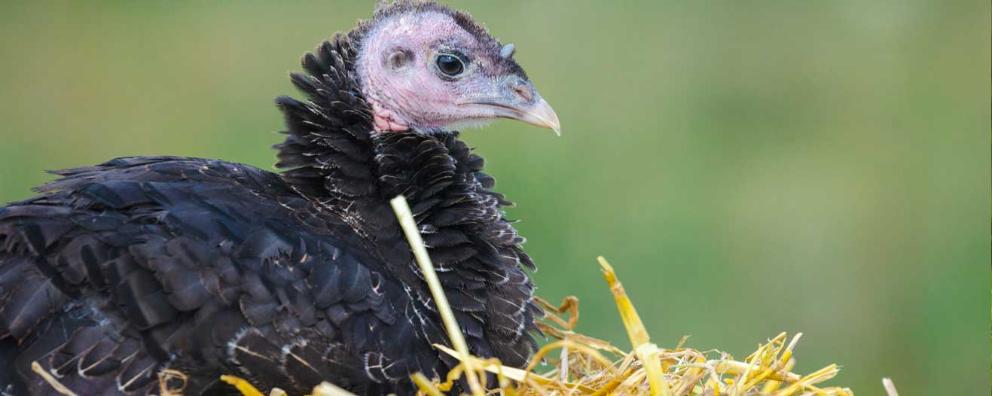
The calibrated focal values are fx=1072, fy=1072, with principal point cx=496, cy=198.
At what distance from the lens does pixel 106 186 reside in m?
2.56

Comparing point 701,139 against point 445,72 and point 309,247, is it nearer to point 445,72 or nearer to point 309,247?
point 445,72

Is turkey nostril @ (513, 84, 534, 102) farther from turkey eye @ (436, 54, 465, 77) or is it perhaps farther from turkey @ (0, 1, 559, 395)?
turkey eye @ (436, 54, 465, 77)

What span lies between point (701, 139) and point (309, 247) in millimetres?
3486

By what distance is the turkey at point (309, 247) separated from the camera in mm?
2344

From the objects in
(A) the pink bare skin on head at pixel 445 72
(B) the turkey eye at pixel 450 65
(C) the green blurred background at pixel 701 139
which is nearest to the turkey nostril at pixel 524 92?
(A) the pink bare skin on head at pixel 445 72

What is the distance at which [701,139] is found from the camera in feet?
18.5

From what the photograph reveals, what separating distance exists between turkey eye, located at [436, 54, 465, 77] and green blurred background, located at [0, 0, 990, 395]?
199 cm

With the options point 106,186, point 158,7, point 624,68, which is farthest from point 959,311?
point 158,7

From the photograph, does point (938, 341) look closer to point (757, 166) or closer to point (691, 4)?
point (757, 166)

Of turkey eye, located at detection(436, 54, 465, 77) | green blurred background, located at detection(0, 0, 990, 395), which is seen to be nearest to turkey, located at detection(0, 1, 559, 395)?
turkey eye, located at detection(436, 54, 465, 77)

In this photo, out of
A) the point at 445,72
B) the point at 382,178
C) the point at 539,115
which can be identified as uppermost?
the point at 445,72

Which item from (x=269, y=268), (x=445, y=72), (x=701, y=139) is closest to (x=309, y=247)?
(x=269, y=268)

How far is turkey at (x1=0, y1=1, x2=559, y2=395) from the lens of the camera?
7.69ft

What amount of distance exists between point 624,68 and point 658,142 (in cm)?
53
